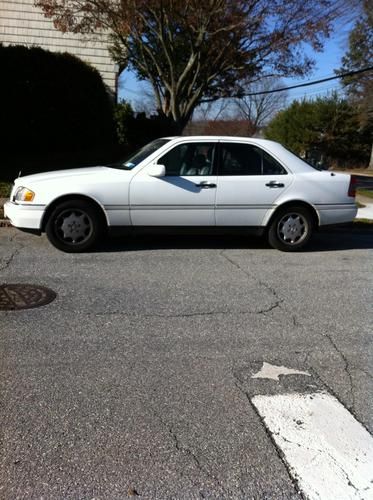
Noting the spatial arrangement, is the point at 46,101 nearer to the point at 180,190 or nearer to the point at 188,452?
the point at 180,190

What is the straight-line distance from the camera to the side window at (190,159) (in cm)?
700

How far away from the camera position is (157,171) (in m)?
6.73

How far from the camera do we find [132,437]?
2832 millimetres

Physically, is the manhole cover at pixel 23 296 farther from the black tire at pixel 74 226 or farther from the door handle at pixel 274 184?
the door handle at pixel 274 184

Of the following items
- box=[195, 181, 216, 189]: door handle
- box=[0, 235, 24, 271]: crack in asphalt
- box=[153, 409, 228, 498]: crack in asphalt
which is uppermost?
box=[195, 181, 216, 189]: door handle

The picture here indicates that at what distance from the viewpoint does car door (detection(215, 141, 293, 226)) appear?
278 inches

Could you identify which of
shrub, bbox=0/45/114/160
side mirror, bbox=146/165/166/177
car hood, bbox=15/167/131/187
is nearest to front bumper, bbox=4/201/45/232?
car hood, bbox=15/167/131/187

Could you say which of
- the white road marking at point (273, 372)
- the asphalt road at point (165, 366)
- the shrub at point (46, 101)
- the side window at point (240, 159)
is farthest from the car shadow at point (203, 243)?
the shrub at point (46, 101)

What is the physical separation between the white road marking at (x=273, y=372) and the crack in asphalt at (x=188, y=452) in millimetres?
857

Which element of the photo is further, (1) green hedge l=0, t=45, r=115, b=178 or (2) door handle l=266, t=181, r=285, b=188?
(1) green hedge l=0, t=45, r=115, b=178

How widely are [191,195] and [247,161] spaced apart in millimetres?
948

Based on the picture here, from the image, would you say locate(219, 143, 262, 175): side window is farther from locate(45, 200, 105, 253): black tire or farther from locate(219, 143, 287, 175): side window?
locate(45, 200, 105, 253): black tire

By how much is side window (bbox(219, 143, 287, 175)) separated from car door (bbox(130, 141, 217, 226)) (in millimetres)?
188

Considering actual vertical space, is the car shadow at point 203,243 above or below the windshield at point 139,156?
below
